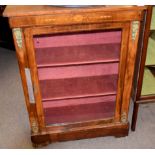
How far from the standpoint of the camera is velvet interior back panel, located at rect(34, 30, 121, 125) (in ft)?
4.22

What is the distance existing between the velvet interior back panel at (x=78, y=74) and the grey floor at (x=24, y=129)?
0.59 ft

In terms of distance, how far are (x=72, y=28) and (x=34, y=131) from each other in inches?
26.3

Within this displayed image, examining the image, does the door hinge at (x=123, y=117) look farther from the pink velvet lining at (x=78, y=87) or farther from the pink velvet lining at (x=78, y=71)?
the pink velvet lining at (x=78, y=71)

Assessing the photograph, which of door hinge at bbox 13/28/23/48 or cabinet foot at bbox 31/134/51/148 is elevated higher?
door hinge at bbox 13/28/23/48

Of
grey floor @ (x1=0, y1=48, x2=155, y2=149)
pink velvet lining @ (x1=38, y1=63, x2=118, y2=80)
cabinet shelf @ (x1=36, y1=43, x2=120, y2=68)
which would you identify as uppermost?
cabinet shelf @ (x1=36, y1=43, x2=120, y2=68)

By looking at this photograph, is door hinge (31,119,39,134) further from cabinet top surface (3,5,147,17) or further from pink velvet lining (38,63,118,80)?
cabinet top surface (3,5,147,17)

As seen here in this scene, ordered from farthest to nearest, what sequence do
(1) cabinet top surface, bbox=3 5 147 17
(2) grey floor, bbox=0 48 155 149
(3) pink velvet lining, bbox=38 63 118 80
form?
(2) grey floor, bbox=0 48 155 149, (3) pink velvet lining, bbox=38 63 118 80, (1) cabinet top surface, bbox=3 5 147 17

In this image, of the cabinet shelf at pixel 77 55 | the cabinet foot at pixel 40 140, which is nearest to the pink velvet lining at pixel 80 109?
the cabinet foot at pixel 40 140

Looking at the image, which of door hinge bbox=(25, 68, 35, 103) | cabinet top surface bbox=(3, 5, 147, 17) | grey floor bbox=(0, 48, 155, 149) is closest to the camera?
cabinet top surface bbox=(3, 5, 147, 17)

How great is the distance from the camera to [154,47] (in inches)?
55.1

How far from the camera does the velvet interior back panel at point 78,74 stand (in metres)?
1.29

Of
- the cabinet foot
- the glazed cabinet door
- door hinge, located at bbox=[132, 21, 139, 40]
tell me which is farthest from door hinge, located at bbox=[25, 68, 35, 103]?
door hinge, located at bbox=[132, 21, 139, 40]
